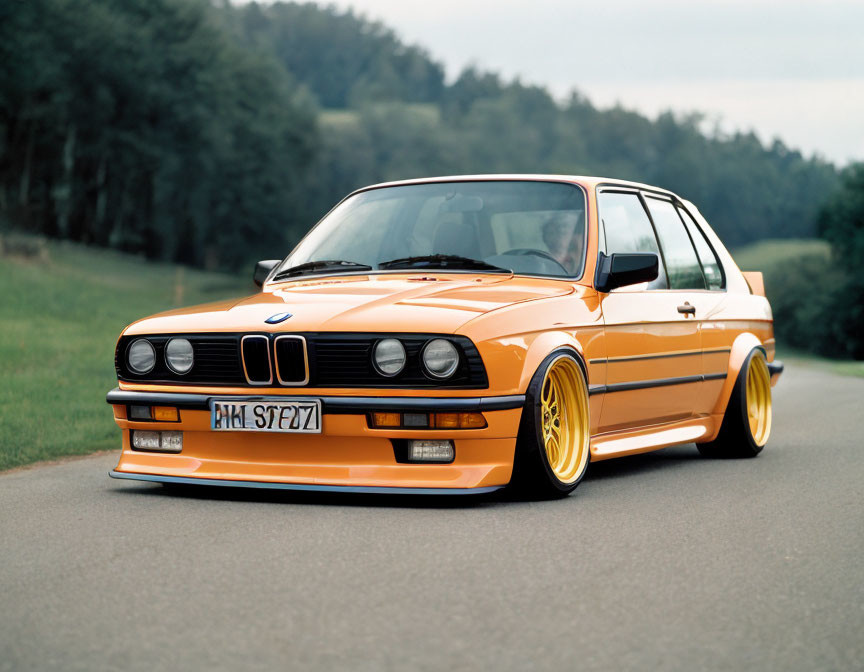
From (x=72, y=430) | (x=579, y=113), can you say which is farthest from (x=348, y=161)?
(x=72, y=430)

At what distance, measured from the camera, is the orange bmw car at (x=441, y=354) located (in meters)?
5.66

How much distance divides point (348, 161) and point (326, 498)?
114 m

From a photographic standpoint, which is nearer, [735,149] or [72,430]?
[72,430]

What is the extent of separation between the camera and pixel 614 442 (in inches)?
269

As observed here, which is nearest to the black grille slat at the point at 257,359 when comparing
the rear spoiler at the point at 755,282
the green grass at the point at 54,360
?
the green grass at the point at 54,360

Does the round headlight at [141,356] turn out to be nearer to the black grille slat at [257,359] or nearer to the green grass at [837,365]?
the black grille slat at [257,359]

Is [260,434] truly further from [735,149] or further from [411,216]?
[735,149]

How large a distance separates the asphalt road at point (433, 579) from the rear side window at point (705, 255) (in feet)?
6.33

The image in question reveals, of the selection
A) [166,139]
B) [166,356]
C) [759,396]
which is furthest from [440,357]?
[166,139]

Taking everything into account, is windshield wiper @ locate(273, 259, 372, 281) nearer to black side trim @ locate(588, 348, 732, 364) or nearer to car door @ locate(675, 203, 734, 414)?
black side trim @ locate(588, 348, 732, 364)

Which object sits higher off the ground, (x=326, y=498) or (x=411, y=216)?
(x=411, y=216)

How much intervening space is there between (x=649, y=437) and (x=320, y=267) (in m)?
2.08

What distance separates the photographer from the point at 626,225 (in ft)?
24.3

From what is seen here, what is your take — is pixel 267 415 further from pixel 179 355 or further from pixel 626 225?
pixel 626 225
